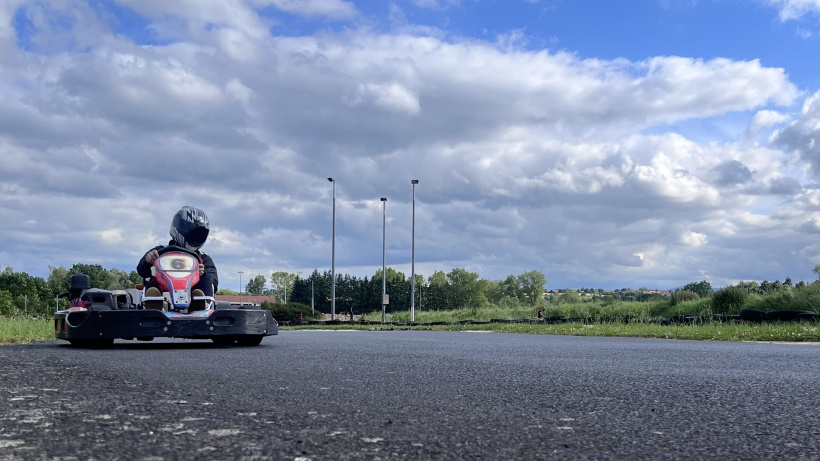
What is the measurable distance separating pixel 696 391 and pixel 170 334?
748cm

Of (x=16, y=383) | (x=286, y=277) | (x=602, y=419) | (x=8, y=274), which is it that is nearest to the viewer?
(x=602, y=419)

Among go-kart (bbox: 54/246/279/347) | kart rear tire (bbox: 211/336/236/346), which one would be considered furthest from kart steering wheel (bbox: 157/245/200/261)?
kart rear tire (bbox: 211/336/236/346)

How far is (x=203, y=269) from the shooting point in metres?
11.4

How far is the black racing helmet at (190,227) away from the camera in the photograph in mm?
11922

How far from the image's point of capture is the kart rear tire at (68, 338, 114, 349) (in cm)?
1009

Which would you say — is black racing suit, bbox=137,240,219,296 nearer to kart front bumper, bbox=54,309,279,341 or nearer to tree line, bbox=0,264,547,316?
kart front bumper, bbox=54,309,279,341

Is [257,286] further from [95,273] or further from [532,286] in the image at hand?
[532,286]

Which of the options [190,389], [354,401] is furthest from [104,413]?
[354,401]

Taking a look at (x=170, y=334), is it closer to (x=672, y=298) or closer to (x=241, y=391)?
(x=241, y=391)

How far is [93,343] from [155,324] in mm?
1050

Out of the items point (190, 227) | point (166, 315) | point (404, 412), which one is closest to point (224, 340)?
point (166, 315)

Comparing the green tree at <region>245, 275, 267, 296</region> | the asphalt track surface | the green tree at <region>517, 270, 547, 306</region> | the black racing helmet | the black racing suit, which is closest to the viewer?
the asphalt track surface

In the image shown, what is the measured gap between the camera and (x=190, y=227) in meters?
11.9

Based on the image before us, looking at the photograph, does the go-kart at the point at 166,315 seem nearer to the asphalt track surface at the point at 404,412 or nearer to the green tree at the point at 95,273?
the asphalt track surface at the point at 404,412
